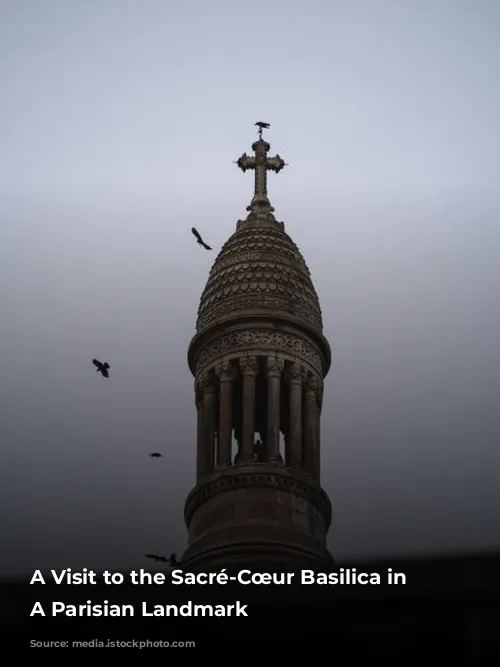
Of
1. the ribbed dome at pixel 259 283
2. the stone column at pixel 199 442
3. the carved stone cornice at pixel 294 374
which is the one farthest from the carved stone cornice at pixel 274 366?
the stone column at pixel 199 442

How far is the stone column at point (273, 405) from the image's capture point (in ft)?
75.9

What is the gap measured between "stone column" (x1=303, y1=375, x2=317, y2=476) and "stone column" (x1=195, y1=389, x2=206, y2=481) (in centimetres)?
165

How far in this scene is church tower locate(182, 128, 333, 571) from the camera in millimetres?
22516

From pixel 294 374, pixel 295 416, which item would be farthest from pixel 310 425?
pixel 294 374

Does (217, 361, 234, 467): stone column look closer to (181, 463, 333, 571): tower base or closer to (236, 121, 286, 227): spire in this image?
(181, 463, 333, 571): tower base

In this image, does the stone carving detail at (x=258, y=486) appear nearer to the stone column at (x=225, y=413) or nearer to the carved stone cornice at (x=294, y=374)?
the stone column at (x=225, y=413)

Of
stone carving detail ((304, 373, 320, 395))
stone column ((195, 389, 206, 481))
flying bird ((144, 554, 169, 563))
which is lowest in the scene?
flying bird ((144, 554, 169, 563))

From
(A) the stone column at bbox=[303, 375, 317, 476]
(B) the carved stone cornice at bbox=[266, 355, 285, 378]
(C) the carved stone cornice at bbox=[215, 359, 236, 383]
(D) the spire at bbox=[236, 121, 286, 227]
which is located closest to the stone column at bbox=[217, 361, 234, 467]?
(C) the carved stone cornice at bbox=[215, 359, 236, 383]

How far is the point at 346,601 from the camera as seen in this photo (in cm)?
928

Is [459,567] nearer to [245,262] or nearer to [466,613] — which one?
[466,613]

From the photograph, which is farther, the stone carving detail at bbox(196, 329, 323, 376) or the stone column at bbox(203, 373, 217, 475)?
the stone carving detail at bbox(196, 329, 323, 376)

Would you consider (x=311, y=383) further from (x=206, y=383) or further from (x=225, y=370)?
(x=206, y=383)

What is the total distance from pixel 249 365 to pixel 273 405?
0.93 meters

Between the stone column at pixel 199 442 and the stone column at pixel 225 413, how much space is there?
1.21 feet
